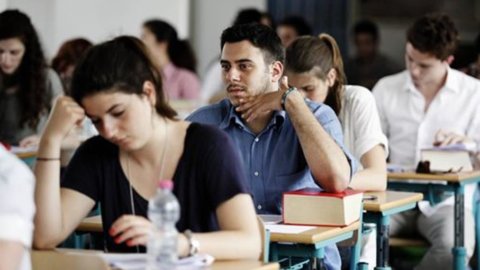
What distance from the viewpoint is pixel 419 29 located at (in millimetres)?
5391

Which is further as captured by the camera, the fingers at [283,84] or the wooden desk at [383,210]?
the wooden desk at [383,210]

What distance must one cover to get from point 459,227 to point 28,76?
2470 mm

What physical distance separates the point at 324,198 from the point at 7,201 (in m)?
1.37

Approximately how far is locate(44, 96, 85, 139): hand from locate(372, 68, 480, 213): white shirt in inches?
117

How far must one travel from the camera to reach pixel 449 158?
16.8 ft

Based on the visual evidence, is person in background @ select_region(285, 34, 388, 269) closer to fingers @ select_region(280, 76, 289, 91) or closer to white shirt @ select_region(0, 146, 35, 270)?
fingers @ select_region(280, 76, 289, 91)

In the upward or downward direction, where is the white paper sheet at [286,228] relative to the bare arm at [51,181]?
downward

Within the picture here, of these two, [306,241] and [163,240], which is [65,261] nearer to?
[163,240]

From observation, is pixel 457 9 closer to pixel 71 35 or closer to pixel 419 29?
pixel 71 35

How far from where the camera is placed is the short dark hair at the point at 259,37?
151 inches

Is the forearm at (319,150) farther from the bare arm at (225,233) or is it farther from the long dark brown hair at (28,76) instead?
the long dark brown hair at (28,76)

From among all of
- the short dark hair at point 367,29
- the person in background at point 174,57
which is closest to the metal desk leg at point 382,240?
the person in background at point 174,57

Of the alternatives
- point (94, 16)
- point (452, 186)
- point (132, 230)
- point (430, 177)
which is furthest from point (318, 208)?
point (94, 16)

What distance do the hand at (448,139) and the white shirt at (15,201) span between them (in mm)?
3244
